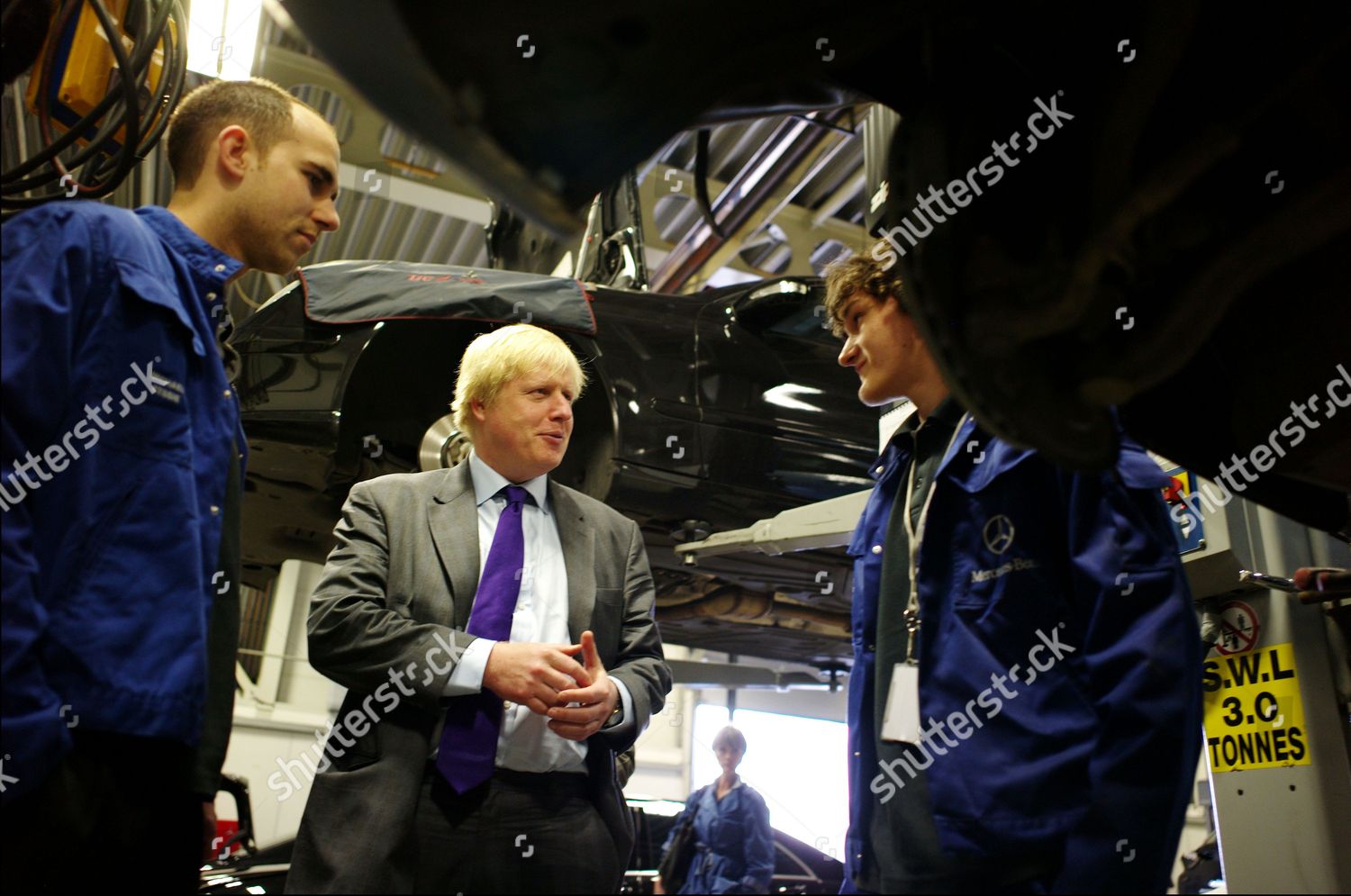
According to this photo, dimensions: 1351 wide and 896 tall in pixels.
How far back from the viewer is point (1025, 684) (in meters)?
1.44

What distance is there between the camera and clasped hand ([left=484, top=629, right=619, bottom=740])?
1.80m

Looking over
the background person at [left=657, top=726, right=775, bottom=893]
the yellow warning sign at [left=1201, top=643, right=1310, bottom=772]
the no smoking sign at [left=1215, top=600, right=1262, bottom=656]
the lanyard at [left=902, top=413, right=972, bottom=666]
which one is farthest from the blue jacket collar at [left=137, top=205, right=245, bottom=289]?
the background person at [left=657, top=726, right=775, bottom=893]

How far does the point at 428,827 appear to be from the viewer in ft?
5.91

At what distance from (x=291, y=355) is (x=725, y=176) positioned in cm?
588

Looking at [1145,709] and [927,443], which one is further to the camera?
[927,443]

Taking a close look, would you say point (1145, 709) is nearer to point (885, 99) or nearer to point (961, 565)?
point (961, 565)

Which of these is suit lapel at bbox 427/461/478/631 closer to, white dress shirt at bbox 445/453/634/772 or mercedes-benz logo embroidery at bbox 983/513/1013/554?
white dress shirt at bbox 445/453/634/772

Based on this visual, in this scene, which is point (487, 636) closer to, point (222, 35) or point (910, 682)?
point (910, 682)

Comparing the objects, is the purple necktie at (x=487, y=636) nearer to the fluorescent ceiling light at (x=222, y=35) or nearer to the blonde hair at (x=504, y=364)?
the blonde hair at (x=504, y=364)

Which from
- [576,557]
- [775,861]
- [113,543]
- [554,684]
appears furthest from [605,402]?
[775,861]

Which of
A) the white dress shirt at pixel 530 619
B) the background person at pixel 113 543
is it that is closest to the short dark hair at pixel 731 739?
the white dress shirt at pixel 530 619

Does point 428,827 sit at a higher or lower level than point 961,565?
lower

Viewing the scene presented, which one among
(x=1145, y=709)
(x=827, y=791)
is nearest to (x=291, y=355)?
(x=1145, y=709)

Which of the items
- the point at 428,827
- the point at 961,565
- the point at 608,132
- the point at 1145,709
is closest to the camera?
the point at 608,132
